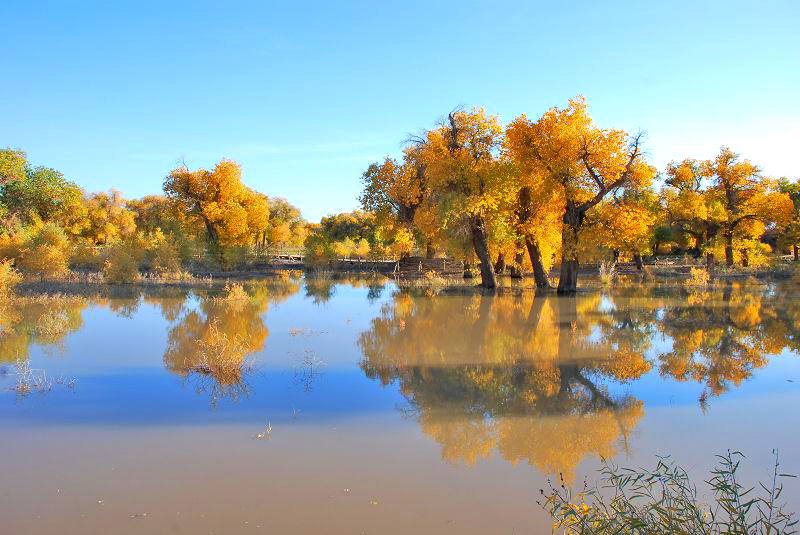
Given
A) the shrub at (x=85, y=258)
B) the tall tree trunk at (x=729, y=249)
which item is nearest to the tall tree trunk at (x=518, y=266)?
the tall tree trunk at (x=729, y=249)

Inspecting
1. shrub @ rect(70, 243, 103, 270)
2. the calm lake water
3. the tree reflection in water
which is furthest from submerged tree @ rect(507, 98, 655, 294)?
shrub @ rect(70, 243, 103, 270)

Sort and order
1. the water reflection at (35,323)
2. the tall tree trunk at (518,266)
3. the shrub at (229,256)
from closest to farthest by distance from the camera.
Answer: the water reflection at (35,323) → the tall tree trunk at (518,266) → the shrub at (229,256)

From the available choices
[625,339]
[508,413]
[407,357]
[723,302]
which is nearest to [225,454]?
[508,413]

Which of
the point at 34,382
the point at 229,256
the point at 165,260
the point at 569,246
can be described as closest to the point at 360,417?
the point at 34,382

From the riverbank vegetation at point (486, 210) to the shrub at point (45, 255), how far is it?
0.23ft

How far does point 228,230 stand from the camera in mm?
39875

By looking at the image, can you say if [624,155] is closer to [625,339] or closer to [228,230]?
[625,339]

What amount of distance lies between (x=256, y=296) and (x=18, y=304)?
27.9ft

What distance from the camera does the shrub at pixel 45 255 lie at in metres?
25.9

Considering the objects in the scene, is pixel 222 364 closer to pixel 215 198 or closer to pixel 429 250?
pixel 429 250

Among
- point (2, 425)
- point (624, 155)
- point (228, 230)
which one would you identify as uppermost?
point (624, 155)

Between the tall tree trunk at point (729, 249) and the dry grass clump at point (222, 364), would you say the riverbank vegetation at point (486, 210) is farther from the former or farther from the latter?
the dry grass clump at point (222, 364)

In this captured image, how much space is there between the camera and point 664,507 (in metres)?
4.26

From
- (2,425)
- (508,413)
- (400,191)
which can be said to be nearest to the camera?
(2,425)
